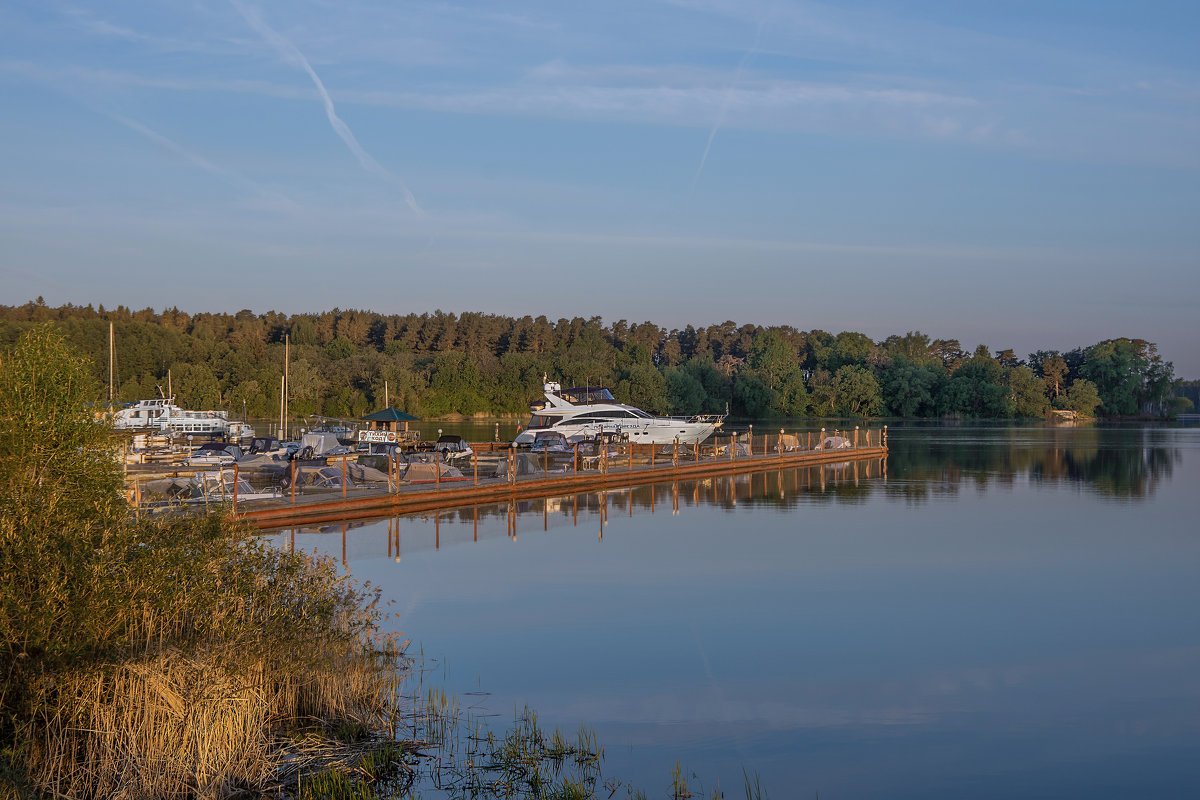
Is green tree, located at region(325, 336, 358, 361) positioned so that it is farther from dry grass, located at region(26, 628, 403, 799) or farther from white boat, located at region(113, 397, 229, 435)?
dry grass, located at region(26, 628, 403, 799)

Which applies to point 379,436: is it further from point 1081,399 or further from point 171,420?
point 1081,399

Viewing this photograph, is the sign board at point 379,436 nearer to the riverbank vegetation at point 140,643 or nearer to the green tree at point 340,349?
the riverbank vegetation at point 140,643

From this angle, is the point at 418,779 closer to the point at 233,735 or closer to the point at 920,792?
the point at 233,735

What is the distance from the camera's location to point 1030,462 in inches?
1847

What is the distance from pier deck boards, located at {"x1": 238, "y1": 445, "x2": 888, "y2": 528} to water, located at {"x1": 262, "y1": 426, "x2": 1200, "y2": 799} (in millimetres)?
1153

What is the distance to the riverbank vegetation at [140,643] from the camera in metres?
6.93

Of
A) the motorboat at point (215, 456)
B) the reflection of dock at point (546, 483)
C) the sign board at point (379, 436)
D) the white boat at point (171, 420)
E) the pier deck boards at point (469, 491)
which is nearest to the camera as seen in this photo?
the pier deck boards at point (469, 491)

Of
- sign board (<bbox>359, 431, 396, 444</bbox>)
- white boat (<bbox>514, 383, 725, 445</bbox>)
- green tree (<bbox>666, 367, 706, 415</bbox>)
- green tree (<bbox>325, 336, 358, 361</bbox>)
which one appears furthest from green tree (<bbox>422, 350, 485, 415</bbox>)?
sign board (<bbox>359, 431, 396, 444</bbox>)

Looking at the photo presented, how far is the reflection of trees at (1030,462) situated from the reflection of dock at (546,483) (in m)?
4.66

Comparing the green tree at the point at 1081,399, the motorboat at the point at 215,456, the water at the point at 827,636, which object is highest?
the green tree at the point at 1081,399

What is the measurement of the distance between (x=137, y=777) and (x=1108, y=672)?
1005 centimetres

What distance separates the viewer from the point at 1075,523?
25.3 metres

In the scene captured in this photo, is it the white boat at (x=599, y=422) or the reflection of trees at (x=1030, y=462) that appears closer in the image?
the reflection of trees at (x=1030, y=462)

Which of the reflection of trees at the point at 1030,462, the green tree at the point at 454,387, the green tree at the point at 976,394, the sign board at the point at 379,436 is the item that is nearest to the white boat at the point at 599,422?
the sign board at the point at 379,436
